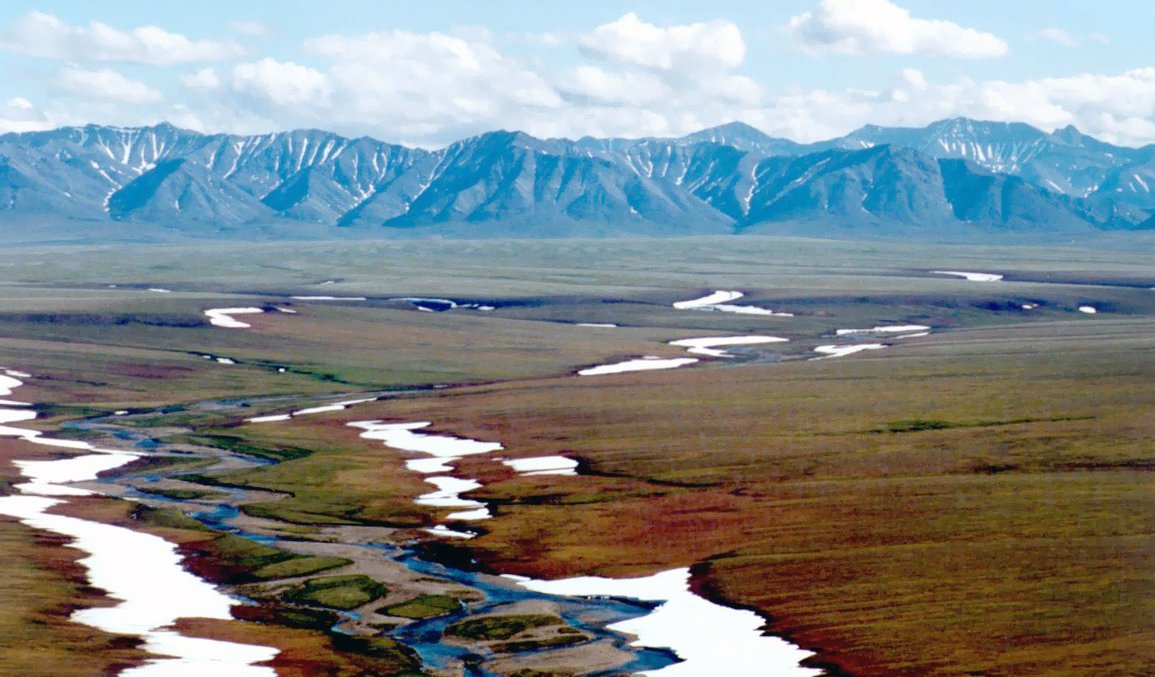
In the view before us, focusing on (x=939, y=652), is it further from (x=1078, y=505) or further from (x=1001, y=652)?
(x=1078, y=505)

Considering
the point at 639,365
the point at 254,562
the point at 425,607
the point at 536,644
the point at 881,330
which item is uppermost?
the point at 536,644

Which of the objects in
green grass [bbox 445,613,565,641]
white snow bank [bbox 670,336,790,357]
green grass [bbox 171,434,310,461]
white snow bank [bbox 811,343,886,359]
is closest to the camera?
green grass [bbox 445,613,565,641]

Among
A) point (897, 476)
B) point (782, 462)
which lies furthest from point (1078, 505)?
point (782, 462)

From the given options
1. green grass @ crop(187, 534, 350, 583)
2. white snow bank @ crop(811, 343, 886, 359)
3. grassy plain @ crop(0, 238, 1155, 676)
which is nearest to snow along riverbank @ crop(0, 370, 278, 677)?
green grass @ crop(187, 534, 350, 583)

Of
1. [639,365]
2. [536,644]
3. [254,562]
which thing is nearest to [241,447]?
[254,562]

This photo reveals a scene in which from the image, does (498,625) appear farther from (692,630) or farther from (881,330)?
(881,330)

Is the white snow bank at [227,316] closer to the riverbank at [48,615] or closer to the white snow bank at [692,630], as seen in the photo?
the riverbank at [48,615]

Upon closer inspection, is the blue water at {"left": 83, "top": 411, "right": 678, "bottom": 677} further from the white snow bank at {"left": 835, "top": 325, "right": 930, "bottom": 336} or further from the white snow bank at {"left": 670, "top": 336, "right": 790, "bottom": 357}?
the white snow bank at {"left": 835, "top": 325, "right": 930, "bottom": 336}
